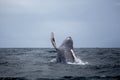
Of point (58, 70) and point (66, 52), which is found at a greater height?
point (66, 52)

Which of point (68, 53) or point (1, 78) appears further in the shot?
point (68, 53)

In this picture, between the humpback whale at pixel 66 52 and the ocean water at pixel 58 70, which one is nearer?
the ocean water at pixel 58 70

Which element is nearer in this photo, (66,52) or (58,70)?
(58,70)

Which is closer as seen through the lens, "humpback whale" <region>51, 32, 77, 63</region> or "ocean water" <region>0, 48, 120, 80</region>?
"ocean water" <region>0, 48, 120, 80</region>

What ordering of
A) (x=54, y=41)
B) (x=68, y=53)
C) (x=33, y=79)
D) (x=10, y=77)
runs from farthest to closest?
(x=68, y=53) → (x=54, y=41) → (x=10, y=77) → (x=33, y=79)

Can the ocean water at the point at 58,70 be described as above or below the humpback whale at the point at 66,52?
below

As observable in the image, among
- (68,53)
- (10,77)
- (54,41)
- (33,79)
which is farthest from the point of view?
(68,53)

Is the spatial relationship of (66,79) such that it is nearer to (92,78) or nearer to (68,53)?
(92,78)

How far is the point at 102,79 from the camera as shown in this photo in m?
11.5

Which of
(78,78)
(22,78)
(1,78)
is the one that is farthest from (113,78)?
(1,78)

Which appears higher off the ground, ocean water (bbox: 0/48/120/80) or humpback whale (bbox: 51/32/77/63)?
humpback whale (bbox: 51/32/77/63)

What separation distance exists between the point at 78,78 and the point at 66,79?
25.9 inches

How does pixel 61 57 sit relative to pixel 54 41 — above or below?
below

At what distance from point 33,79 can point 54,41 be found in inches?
185
